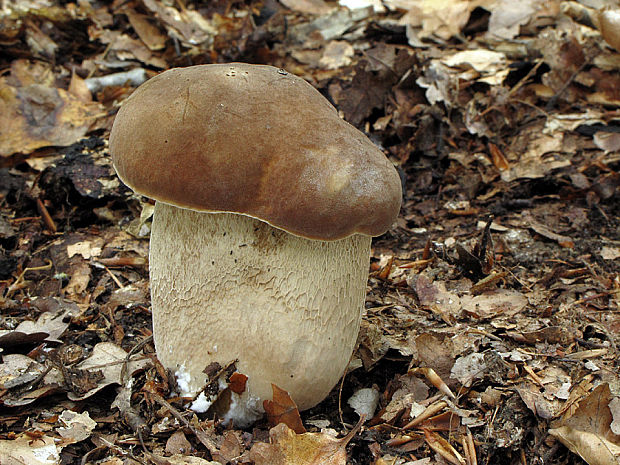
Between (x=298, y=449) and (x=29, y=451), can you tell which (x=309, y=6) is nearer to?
(x=298, y=449)

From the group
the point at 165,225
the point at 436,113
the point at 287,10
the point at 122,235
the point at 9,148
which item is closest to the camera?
the point at 165,225

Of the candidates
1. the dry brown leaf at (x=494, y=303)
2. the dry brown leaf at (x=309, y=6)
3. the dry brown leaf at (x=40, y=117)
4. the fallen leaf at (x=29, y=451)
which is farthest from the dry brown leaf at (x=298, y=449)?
the dry brown leaf at (x=309, y=6)

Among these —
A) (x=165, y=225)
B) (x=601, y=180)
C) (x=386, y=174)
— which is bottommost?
(x=601, y=180)

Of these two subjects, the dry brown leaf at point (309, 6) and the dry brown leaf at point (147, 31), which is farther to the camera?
the dry brown leaf at point (309, 6)

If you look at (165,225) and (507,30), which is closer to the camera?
(165,225)

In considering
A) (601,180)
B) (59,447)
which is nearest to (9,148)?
(59,447)

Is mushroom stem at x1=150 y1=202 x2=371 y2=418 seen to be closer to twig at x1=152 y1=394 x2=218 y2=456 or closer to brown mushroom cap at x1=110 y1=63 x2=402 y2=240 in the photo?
twig at x1=152 y1=394 x2=218 y2=456

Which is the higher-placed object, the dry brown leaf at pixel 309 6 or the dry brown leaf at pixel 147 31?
the dry brown leaf at pixel 147 31

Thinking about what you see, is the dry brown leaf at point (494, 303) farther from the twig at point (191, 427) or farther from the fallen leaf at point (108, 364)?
the fallen leaf at point (108, 364)

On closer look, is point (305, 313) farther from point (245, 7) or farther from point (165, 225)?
point (245, 7)
